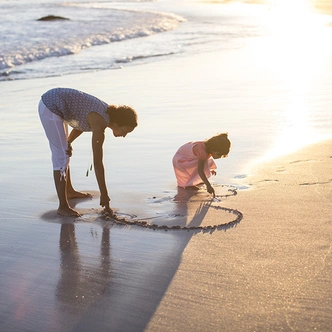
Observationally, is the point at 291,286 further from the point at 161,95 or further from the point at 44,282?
the point at 161,95

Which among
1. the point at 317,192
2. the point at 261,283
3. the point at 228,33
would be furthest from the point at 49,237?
the point at 228,33

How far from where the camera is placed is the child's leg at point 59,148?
5.33 m

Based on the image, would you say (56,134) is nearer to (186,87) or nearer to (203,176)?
(203,176)

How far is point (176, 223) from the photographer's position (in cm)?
511

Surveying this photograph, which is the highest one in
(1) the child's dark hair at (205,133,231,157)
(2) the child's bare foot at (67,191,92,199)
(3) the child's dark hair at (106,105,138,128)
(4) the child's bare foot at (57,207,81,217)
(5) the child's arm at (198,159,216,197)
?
(3) the child's dark hair at (106,105,138,128)

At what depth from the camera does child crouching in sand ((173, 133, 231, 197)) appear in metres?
5.99

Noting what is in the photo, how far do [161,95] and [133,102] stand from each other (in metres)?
0.61

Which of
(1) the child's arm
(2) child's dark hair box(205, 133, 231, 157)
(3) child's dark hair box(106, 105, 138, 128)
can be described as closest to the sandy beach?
(1) the child's arm

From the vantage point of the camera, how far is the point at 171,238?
4727mm

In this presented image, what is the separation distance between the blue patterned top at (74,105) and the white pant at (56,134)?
0.16 ft

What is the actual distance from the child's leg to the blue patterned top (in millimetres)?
61

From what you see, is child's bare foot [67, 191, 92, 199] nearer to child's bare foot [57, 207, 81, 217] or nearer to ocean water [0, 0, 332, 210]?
ocean water [0, 0, 332, 210]

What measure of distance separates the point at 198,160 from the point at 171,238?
1.51 m

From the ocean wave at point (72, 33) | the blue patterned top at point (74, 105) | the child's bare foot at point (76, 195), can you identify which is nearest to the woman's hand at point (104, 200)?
the blue patterned top at point (74, 105)
